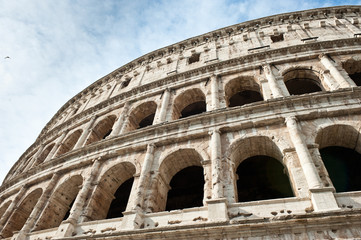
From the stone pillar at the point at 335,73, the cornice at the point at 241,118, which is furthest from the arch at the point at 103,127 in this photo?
the stone pillar at the point at 335,73

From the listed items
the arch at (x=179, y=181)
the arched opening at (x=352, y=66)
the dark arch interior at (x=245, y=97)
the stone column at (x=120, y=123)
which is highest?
the arched opening at (x=352, y=66)

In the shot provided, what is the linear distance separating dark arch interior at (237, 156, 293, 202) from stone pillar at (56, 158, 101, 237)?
17.2ft

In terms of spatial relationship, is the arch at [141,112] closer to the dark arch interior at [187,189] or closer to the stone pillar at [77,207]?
the stone pillar at [77,207]

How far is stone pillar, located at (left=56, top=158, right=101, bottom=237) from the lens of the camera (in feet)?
23.0

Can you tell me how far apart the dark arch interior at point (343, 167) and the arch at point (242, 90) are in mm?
3683

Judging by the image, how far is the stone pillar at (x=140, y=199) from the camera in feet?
20.3

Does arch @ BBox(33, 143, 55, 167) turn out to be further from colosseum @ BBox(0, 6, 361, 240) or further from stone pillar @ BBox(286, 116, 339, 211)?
stone pillar @ BBox(286, 116, 339, 211)

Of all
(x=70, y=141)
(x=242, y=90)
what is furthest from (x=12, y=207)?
(x=242, y=90)


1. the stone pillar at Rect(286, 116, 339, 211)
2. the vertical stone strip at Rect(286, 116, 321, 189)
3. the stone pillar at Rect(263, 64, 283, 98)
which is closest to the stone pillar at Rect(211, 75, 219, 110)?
the stone pillar at Rect(263, 64, 283, 98)

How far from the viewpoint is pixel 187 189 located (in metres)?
9.66

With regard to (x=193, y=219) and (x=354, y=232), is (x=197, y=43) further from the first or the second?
(x=354, y=232)

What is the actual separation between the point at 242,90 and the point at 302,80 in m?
2.45

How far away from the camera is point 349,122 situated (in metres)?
6.80

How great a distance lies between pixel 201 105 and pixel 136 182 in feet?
18.0
